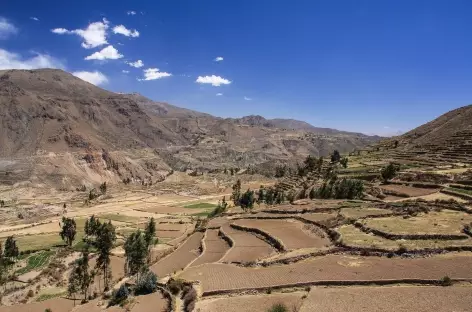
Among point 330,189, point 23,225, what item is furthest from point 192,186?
point 330,189

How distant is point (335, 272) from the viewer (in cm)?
2764

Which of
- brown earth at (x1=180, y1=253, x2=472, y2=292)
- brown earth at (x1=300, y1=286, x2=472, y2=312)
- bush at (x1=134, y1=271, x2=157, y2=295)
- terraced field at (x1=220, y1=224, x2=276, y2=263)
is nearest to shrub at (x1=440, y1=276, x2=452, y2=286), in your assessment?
brown earth at (x1=300, y1=286, x2=472, y2=312)

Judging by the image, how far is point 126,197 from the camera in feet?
454

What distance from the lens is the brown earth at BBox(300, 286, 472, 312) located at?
21.0 meters

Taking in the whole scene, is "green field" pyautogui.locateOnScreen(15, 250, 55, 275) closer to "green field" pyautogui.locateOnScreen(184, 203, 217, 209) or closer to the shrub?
the shrub

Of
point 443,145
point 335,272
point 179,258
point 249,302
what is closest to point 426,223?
point 335,272

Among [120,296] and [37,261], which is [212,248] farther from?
[37,261]

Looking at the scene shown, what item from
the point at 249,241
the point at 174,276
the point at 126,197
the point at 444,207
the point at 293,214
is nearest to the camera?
the point at 174,276

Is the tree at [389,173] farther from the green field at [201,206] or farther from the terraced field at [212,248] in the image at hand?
the green field at [201,206]

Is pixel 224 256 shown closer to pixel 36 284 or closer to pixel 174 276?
pixel 174 276

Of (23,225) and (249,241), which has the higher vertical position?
(249,241)

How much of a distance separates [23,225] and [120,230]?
96.7ft

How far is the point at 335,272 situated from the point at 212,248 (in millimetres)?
17372

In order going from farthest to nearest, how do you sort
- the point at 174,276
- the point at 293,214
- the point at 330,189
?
1. the point at 330,189
2. the point at 293,214
3. the point at 174,276
